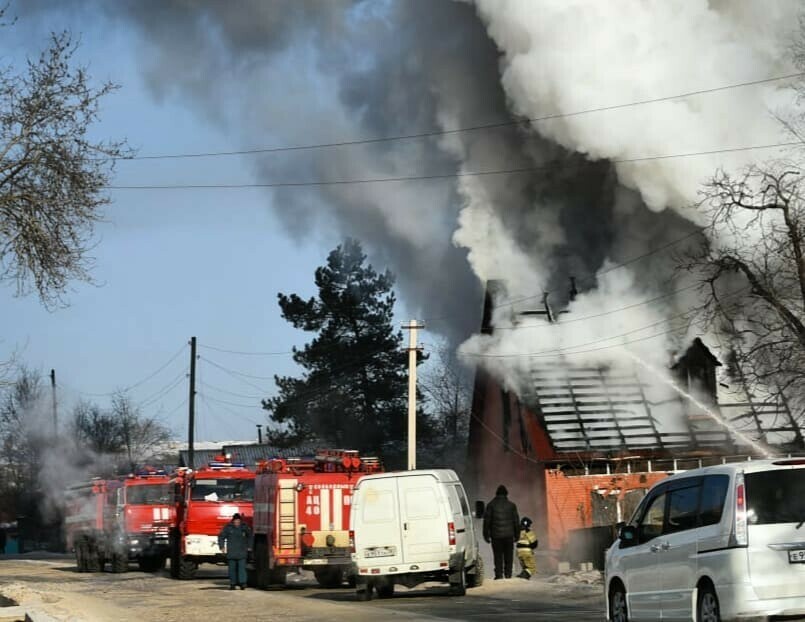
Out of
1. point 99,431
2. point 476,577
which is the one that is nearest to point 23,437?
point 99,431

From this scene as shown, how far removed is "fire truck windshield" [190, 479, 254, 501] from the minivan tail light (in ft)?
71.3

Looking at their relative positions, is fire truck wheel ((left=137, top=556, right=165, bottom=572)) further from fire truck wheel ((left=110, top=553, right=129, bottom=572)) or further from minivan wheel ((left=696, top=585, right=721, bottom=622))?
minivan wheel ((left=696, top=585, right=721, bottom=622))

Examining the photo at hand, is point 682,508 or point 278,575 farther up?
point 682,508

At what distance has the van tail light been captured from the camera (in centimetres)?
1149

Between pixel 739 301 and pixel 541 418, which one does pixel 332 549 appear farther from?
pixel 739 301

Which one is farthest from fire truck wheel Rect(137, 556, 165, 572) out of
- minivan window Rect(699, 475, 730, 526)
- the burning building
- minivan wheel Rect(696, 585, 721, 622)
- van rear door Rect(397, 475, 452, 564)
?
minivan window Rect(699, 475, 730, 526)

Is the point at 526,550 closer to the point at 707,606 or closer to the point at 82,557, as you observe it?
the point at 707,606

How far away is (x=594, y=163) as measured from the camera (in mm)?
39375

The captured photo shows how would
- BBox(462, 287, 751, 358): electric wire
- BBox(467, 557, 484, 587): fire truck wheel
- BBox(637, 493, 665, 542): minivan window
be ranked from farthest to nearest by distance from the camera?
BBox(462, 287, 751, 358): electric wire
BBox(467, 557, 484, 587): fire truck wheel
BBox(637, 493, 665, 542): minivan window

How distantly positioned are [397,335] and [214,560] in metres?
31.2

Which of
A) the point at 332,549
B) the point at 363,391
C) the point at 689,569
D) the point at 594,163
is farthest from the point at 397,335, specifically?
the point at 689,569

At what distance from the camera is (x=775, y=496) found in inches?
459

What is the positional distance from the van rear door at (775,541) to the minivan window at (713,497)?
0.29 meters

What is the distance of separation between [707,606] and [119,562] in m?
28.0
